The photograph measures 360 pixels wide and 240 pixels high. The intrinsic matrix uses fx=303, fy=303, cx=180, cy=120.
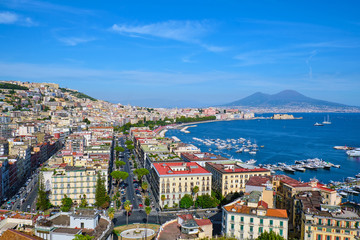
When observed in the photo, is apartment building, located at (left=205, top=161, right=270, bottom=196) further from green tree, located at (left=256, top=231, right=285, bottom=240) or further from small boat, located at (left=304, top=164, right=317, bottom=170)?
small boat, located at (left=304, top=164, right=317, bottom=170)

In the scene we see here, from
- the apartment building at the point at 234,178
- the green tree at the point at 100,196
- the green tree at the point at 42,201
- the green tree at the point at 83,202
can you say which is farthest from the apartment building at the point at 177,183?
the green tree at the point at 42,201

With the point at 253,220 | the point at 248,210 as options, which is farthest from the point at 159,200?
the point at 253,220

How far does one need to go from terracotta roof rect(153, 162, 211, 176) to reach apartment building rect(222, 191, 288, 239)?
43.2ft

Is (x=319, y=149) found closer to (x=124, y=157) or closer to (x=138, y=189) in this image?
(x=124, y=157)

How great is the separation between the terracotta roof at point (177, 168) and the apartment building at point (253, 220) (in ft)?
43.2

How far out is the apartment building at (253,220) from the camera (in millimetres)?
21219

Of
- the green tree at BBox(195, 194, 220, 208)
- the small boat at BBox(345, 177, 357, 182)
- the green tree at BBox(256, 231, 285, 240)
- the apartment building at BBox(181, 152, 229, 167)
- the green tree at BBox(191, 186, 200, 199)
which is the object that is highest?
the apartment building at BBox(181, 152, 229, 167)

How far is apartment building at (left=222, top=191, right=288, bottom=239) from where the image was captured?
2122 cm

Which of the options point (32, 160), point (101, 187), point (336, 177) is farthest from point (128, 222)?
point (336, 177)

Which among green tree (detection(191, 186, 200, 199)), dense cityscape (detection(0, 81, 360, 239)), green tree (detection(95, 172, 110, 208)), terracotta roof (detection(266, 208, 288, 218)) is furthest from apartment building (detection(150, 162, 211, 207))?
terracotta roof (detection(266, 208, 288, 218))

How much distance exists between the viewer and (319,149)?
8612cm

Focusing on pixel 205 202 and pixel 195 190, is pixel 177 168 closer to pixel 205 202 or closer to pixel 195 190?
pixel 195 190

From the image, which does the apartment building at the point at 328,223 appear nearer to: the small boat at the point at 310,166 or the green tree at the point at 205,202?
the green tree at the point at 205,202

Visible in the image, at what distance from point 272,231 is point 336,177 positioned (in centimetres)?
4117
